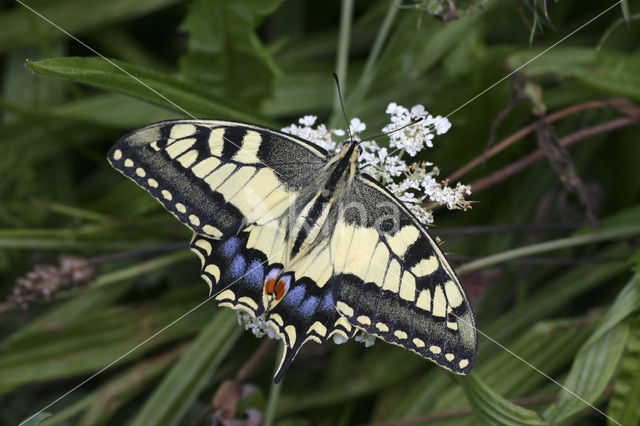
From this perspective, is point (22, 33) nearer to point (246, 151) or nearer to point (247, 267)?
point (246, 151)

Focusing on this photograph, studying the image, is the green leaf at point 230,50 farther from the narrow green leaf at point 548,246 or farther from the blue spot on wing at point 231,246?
the narrow green leaf at point 548,246

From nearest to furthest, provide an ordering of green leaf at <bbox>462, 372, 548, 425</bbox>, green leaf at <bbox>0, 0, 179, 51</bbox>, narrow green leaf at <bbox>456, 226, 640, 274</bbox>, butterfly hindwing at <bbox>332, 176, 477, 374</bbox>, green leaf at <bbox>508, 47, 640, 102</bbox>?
1. butterfly hindwing at <bbox>332, 176, 477, 374</bbox>
2. green leaf at <bbox>462, 372, 548, 425</bbox>
3. narrow green leaf at <bbox>456, 226, 640, 274</bbox>
4. green leaf at <bbox>508, 47, 640, 102</bbox>
5. green leaf at <bbox>0, 0, 179, 51</bbox>

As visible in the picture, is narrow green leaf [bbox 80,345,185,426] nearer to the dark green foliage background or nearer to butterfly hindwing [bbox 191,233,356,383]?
the dark green foliage background

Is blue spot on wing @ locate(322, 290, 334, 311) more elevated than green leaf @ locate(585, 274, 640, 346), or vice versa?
green leaf @ locate(585, 274, 640, 346)

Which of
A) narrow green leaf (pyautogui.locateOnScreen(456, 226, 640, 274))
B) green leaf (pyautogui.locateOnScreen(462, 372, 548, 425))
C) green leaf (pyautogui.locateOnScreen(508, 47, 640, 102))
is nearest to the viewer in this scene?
green leaf (pyautogui.locateOnScreen(462, 372, 548, 425))

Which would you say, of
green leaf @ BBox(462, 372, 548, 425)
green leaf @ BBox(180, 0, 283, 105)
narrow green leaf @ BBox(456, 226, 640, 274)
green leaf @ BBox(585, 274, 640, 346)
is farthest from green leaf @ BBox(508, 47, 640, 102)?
green leaf @ BBox(462, 372, 548, 425)

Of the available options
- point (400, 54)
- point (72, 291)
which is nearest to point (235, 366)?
point (72, 291)

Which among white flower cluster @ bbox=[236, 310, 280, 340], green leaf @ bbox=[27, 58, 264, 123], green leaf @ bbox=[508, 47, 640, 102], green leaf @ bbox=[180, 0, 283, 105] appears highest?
green leaf @ bbox=[508, 47, 640, 102]
